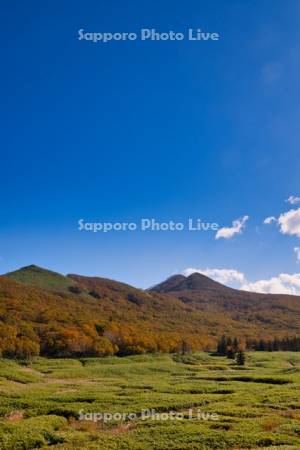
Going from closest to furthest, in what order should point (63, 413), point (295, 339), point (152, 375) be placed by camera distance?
point (63, 413)
point (152, 375)
point (295, 339)

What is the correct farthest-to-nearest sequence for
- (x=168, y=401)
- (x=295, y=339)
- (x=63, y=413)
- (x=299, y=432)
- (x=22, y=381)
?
(x=295, y=339), (x=22, y=381), (x=168, y=401), (x=63, y=413), (x=299, y=432)

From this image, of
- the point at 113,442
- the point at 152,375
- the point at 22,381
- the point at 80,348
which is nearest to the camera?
the point at 113,442

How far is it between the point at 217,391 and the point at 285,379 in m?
21.2

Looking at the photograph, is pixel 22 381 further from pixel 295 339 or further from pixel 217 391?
pixel 295 339

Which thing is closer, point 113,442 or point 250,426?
point 113,442

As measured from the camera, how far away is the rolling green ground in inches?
1591

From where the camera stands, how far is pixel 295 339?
19025 cm

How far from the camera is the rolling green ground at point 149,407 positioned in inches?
1591

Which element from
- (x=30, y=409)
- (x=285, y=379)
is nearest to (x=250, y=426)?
(x=30, y=409)

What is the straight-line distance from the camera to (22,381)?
89625 mm

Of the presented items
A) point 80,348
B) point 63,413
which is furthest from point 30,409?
point 80,348

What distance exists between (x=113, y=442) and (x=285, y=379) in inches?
2353

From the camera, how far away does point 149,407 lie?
57.8 m

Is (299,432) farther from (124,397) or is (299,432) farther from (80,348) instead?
(80,348)
